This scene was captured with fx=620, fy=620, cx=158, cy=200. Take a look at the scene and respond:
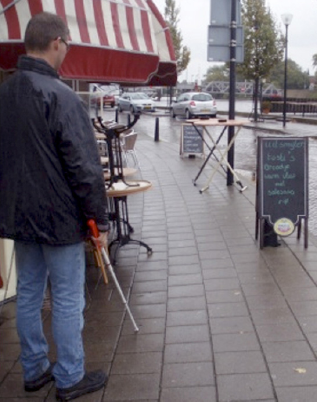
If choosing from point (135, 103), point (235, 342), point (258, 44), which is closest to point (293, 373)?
point (235, 342)

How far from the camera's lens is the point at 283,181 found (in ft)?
21.2

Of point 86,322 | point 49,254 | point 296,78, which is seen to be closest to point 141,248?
point 86,322

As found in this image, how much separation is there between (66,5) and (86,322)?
2488 mm

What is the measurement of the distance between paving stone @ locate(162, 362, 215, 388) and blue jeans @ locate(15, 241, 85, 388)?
0.54 metres

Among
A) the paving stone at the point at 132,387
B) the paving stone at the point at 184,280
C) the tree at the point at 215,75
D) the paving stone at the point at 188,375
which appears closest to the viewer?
the paving stone at the point at 132,387

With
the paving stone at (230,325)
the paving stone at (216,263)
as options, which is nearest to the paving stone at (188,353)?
the paving stone at (230,325)

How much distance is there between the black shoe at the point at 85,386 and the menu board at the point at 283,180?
3.26m

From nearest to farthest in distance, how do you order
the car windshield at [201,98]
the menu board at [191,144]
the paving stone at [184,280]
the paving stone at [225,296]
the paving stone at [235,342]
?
1. the paving stone at [235,342]
2. the paving stone at [225,296]
3. the paving stone at [184,280]
4. the menu board at [191,144]
5. the car windshield at [201,98]

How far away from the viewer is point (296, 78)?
323 feet

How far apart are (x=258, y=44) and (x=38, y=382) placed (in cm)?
3304

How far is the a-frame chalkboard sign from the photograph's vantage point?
6.45 m

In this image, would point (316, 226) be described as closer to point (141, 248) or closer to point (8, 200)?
point (141, 248)

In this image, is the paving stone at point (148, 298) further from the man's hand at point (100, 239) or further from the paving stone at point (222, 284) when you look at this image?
the man's hand at point (100, 239)

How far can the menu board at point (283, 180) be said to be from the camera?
21.2 feet
